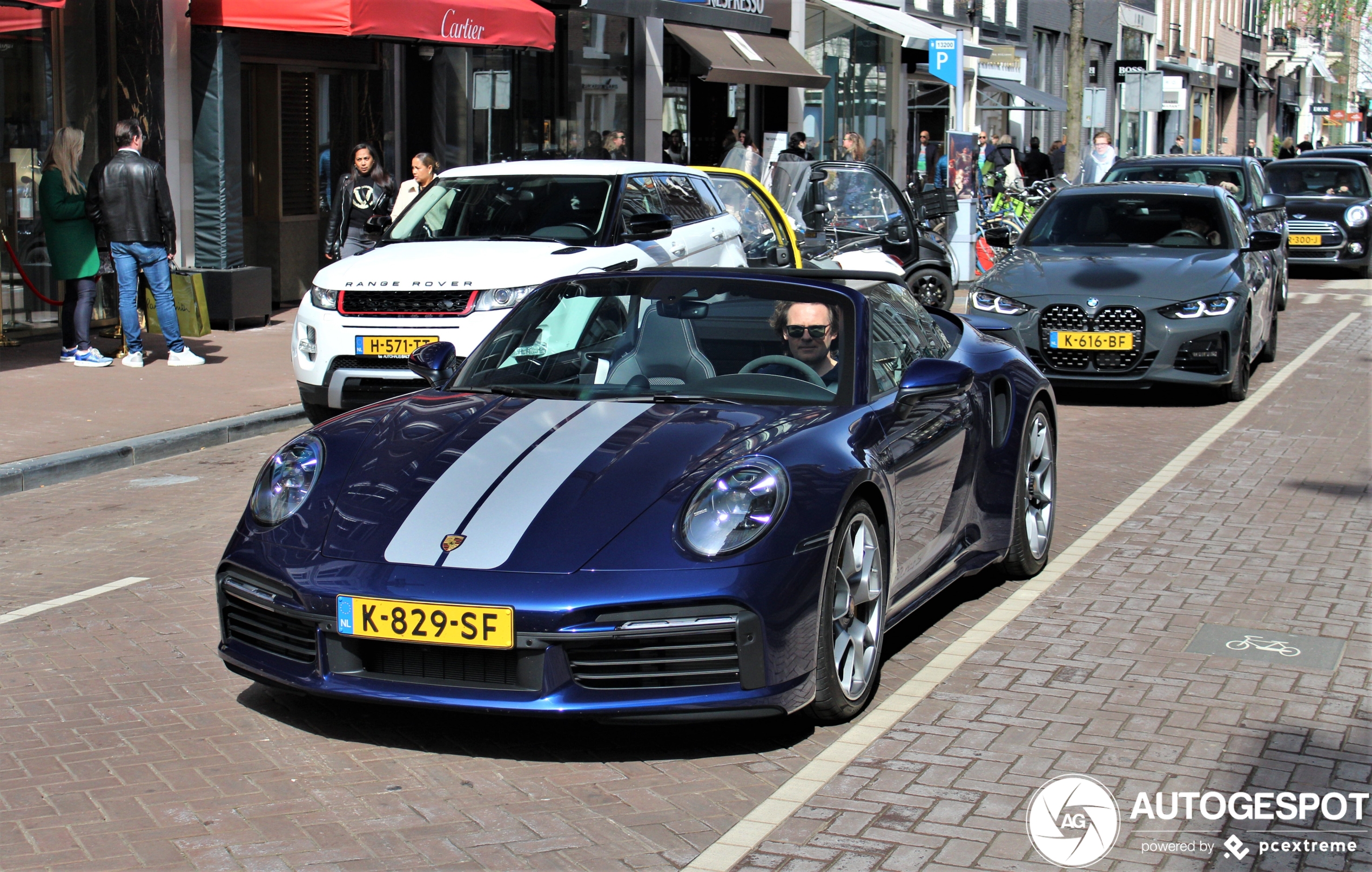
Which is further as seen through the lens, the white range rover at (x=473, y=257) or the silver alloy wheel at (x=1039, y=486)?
the white range rover at (x=473, y=257)

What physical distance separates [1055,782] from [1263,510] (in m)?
4.40

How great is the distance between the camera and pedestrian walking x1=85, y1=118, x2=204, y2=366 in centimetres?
1262

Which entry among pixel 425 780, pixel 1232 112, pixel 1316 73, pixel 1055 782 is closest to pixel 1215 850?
pixel 1055 782

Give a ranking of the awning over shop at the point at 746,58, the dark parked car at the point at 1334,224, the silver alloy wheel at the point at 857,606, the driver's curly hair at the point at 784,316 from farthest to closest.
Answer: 1. the dark parked car at the point at 1334,224
2. the awning over shop at the point at 746,58
3. the driver's curly hair at the point at 784,316
4. the silver alloy wheel at the point at 857,606

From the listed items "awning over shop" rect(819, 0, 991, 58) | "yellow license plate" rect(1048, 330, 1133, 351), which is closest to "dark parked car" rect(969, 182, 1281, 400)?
"yellow license plate" rect(1048, 330, 1133, 351)

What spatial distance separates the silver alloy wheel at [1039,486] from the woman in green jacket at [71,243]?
28.0 feet

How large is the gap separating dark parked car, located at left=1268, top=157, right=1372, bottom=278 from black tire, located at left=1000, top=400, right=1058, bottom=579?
19322 millimetres

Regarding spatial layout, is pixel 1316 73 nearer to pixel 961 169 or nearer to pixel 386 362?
pixel 961 169

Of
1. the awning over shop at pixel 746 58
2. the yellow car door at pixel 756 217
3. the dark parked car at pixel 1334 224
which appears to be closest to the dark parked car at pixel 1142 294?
the yellow car door at pixel 756 217

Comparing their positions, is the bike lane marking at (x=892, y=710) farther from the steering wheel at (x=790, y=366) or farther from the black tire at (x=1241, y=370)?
the black tire at (x=1241, y=370)

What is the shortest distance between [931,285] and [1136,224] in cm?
484

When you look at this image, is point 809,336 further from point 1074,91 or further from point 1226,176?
point 1074,91

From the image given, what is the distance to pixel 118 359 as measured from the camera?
43.6 ft

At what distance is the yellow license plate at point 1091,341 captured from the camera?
1151 centimetres
